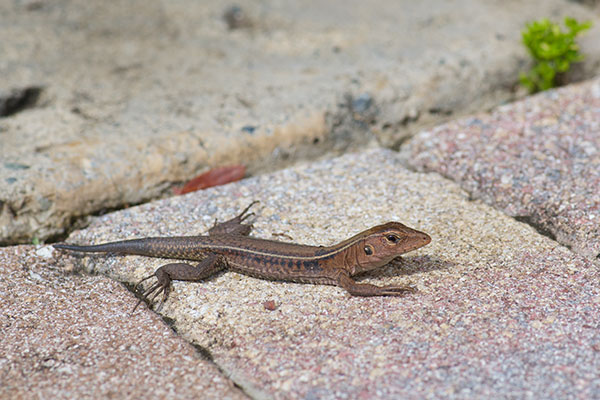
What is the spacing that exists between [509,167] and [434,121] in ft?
3.31

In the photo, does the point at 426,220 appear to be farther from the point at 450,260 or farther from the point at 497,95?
the point at 497,95

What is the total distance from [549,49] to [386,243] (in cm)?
274

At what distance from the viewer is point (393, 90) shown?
4820mm

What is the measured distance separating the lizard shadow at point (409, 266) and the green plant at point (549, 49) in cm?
244

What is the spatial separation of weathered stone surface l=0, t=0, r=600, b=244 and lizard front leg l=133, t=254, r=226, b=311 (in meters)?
0.97

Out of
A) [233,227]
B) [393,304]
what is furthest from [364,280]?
[233,227]

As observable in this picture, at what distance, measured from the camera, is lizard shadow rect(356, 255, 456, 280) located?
329cm

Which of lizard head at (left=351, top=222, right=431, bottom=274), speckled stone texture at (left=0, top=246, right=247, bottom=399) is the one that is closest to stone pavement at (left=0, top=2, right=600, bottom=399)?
speckled stone texture at (left=0, top=246, right=247, bottom=399)

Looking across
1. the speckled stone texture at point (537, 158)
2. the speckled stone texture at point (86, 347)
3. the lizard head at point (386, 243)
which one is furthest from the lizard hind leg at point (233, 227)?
the speckled stone texture at point (537, 158)

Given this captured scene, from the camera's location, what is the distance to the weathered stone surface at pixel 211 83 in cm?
413

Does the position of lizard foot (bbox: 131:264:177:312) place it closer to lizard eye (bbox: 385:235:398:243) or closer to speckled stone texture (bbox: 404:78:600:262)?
lizard eye (bbox: 385:235:398:243)

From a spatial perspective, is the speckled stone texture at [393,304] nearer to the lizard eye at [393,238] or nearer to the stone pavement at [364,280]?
the stone pavement at [364,280]

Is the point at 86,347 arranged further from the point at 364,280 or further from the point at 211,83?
the point at 211,83

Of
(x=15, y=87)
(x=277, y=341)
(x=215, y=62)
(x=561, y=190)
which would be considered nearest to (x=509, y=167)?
(x=561, y=190)
